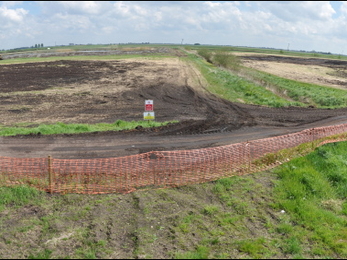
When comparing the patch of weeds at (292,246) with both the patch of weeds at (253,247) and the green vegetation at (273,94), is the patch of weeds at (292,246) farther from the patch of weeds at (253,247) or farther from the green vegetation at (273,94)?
the green vegetation at (273,94)

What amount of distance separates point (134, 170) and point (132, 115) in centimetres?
1153

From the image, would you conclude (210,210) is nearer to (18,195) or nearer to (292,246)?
(292,246)

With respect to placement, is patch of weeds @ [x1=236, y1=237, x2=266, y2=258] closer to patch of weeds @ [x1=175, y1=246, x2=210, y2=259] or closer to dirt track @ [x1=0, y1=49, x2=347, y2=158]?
patch of weeds @ [x1=175, y1=246, x2=210, y2=259]

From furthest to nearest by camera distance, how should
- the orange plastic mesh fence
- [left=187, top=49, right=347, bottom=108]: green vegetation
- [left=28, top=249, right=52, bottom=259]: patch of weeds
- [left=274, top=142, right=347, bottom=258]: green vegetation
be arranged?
1. [left=187, top=49, right=347, bottom=108]: green vegetation
2. the orange plastic mesh fence
3. [left=274, top=142, right=347, bottom=258]: green vegetation
4. [left=28, top=249, right=52, bottom=259]: patch of weeds

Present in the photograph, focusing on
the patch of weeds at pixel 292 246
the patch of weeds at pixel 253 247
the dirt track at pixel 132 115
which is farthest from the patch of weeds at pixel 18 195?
the patch of weeds at pixel 292 246

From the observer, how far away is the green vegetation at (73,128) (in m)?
17.3

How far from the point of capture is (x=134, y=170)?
37.6 feet

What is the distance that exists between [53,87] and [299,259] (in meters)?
32.7

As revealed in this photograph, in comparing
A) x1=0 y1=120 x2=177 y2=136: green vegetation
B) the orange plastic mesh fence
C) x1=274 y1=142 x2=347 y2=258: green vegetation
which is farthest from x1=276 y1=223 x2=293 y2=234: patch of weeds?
x1=0 y1=120 x2=177 y2=136: green vegetation

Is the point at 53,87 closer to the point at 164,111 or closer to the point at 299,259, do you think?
the point at 164,111

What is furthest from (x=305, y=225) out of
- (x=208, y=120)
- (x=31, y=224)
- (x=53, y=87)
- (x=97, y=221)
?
(x=53, y=87)

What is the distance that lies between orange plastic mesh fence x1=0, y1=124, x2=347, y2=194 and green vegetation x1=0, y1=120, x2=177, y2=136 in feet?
16.6

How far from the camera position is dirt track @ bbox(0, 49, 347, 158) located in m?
15.6

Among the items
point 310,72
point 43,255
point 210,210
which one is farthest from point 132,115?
point 310,72
